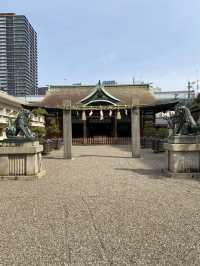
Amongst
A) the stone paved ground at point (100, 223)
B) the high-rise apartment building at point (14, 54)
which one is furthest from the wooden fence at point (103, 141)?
the high-rise apartment building at point (14, 54)

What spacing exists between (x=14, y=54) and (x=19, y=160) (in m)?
72.0

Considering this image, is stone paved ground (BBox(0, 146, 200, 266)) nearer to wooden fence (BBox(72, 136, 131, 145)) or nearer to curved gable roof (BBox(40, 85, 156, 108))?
wooden fence (BBox(72, 136, 131, 145))

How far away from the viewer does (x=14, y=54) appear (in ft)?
252

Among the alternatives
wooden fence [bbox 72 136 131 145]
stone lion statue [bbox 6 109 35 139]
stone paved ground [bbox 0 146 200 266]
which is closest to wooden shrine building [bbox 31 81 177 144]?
wooden fence [bbox 72 136 131 145]

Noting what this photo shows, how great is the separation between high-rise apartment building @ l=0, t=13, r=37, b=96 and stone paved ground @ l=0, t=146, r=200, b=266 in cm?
6918

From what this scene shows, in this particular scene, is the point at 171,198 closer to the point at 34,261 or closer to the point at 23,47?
the point at 34,261

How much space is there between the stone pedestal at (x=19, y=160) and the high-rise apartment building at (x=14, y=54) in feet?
218

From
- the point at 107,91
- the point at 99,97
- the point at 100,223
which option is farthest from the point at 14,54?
the point at 100,223

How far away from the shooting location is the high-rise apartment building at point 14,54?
244 feet

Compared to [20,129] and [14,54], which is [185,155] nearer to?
[20,129]

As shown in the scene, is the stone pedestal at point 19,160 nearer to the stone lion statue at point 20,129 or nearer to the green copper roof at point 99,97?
the stone lion statue at point 20,129

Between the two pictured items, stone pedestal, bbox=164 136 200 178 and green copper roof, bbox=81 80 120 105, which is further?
green copper roof, bbox=81 80 120 105

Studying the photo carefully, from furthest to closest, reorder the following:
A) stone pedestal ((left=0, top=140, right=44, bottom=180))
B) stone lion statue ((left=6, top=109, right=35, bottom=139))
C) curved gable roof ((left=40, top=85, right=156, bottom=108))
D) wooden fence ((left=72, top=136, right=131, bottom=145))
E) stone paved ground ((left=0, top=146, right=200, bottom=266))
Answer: curved gable roof ((left=40, top=85, right=156, bottom=108)) → wooden fence ((left=72, top=136, right=131, bottom=145)) → stone lion statue ((left=6, top=109, right=35, bottom=139)) → stone pedestal ((left=0, top=140, right=44, bottom=180)) → stone paved ground ((left=0, top=146, right=200, bottom=266))

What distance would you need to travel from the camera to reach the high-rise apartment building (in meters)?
74.2
